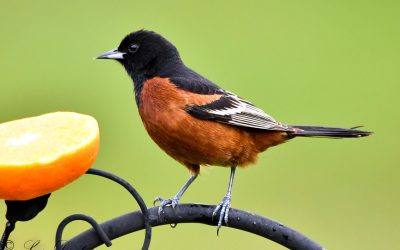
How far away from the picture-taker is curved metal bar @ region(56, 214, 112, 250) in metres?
2.04

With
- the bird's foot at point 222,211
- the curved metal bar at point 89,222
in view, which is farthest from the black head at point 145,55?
the curved metal bar at point 89,222

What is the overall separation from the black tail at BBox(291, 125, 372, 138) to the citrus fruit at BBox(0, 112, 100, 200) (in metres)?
1.33

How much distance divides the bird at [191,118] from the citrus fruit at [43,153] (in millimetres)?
734

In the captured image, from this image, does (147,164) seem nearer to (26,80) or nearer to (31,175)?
(26,80)

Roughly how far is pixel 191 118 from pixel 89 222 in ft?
3.10

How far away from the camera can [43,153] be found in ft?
6.15

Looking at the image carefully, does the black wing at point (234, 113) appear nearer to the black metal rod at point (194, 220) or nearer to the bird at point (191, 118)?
the bird at point (191, 118)

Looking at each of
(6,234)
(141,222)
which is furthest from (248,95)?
(6,234)

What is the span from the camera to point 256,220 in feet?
7.43

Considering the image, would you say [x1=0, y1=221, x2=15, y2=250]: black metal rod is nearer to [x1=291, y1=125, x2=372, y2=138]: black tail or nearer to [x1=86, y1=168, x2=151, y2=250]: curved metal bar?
[x1=86, y1=168, x2=151, y2=250]: curved metal bar

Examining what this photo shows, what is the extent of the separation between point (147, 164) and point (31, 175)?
98.0 inches

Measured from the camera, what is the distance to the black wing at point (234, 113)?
9.71ft

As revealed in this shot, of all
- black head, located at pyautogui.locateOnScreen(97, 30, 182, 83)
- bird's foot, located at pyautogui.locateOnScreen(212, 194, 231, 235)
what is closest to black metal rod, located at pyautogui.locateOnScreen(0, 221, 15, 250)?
bird's foot, located at pyautogui.locateOnScreen(212, 194, 231, 235)

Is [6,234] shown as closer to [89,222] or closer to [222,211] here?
[89,222]
